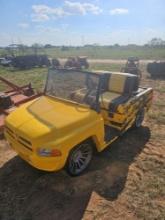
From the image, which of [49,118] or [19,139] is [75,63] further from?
[19,139]

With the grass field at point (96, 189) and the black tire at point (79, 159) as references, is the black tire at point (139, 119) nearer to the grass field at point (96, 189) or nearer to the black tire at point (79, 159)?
the grass field at point (96, 189)

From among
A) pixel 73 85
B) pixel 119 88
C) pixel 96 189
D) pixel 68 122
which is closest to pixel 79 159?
pixel 96 189

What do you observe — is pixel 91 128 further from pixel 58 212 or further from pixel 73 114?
pixel 58 212

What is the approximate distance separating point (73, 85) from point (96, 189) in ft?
7.14

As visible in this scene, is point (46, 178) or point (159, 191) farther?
point (46, 178)

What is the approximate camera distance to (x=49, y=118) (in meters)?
4.04

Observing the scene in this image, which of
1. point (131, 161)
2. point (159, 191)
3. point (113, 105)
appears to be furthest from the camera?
point (113, 105)

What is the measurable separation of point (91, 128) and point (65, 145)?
69 centimetres

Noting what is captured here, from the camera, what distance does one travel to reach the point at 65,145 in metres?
3.65

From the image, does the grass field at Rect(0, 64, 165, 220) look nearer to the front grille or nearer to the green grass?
the front grille

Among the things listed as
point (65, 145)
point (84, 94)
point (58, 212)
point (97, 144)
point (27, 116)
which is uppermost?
point (84, 94)

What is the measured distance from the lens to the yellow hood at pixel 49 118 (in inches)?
147

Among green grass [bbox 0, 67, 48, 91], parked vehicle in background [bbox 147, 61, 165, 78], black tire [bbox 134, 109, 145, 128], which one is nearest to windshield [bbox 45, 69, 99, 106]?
black tire [bbox 134, 109, 145, 128]

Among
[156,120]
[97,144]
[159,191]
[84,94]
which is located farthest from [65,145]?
[156,120]
